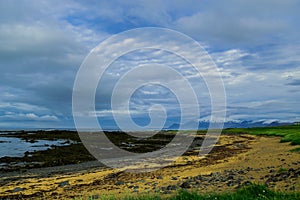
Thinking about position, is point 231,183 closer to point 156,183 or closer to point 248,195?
point 156,183

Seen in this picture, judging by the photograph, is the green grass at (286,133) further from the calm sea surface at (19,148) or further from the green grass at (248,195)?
the calm sea surface at (19,148)

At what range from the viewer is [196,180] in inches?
589

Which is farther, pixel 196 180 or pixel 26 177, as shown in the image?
pixel 26 177

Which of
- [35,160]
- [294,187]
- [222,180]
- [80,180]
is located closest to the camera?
[294,187]

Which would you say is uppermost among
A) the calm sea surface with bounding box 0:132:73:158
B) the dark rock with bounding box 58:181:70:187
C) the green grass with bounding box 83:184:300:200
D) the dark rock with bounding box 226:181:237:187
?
the green grass with bounding box 83:184:300:200

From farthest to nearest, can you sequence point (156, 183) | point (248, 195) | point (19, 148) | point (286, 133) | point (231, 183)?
point (286, 133) < point (19, 148) < point (156, 183) < point (231, 183) < point (248, 195)

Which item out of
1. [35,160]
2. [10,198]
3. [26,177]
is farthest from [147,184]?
[35,160]

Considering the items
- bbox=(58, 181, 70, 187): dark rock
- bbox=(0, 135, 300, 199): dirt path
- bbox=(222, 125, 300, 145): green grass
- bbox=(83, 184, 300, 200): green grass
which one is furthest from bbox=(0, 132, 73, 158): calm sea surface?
bbox=(222, 125, 300, 145): green grass

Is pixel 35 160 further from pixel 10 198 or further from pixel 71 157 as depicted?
pixel 10 198

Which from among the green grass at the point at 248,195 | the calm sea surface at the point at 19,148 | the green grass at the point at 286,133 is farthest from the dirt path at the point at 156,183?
the green grass at the point at 286,133

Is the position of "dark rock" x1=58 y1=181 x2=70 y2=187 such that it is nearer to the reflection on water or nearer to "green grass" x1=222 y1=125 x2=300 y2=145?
the reflection on water

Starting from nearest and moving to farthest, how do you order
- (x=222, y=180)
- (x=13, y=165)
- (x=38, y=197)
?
(x=222, y=180) < (x=38, y=197) < (x=13, y=165)

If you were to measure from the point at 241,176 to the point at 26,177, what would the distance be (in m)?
15.6

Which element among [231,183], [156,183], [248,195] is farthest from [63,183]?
[248,195]
